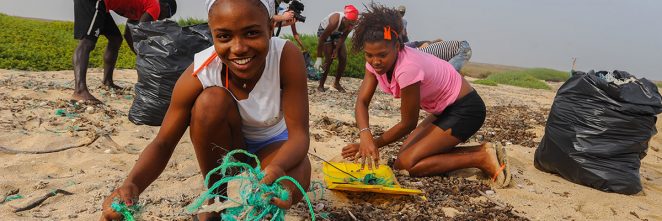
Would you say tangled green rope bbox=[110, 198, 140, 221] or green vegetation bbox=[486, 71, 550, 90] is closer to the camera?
tangled green rope bbox=[110, 198, 140, 221]

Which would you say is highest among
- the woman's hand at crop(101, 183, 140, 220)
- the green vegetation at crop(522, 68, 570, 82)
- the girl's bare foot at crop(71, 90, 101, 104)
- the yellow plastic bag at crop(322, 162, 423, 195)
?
the woman's hand at crop(101, 183, 140, 220)

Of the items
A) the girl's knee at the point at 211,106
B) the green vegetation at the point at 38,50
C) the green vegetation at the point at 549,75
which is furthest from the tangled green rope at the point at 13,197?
the green vegetation at the point at 549,75

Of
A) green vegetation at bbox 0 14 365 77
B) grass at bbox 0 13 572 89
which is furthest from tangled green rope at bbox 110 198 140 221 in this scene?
green vegetation at bbox 0 14 365 77

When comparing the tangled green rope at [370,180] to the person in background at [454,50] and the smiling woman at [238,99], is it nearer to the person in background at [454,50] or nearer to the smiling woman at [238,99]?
the smiling woman at [238,99]

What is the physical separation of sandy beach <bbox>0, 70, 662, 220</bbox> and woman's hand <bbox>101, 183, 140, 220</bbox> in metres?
0.08

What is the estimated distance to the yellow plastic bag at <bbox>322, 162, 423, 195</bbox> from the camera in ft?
8.03

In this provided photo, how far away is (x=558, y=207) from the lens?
268 cm

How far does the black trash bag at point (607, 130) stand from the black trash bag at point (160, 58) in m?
2.40

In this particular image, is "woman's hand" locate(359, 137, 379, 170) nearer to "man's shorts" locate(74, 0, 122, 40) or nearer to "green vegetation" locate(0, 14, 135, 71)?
"man's shorts" locate(74, 0, 122, 40)

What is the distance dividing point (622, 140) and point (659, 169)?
1.23 m

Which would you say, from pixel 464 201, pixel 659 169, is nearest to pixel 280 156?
pixel 464 201

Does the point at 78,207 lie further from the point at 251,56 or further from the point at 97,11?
the point at 97,11

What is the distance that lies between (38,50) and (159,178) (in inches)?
231

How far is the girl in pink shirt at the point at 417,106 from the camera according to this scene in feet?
9.52
